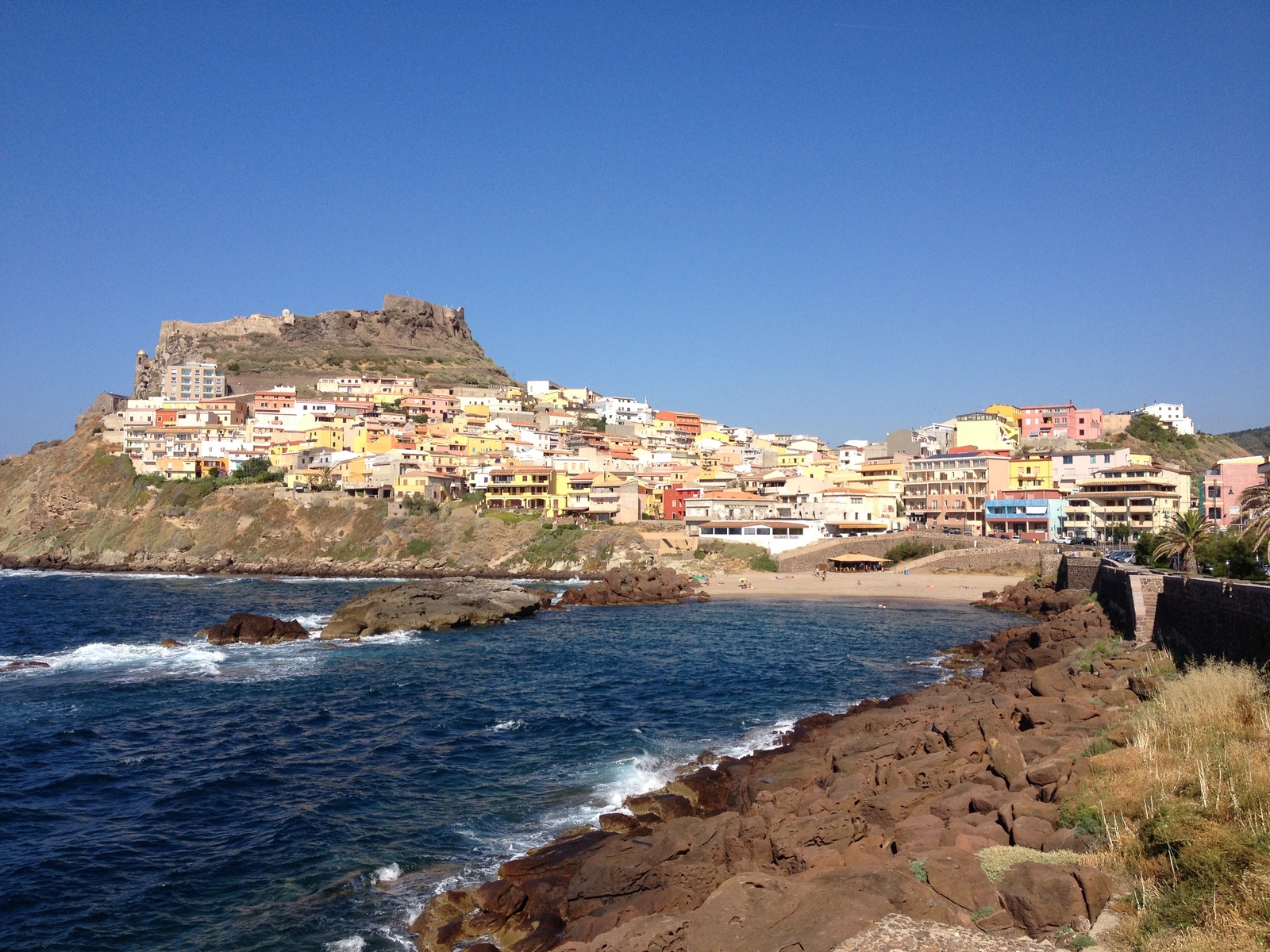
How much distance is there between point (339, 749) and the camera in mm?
21938

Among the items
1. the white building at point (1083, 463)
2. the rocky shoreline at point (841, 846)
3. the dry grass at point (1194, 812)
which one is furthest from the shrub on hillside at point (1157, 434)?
the dry grass at point (1194, 812)

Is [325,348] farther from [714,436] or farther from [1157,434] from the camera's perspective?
[1157,434]

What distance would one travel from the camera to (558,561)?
6769 centimetres

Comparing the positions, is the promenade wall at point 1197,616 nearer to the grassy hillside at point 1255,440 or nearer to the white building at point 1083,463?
the white building at point 1083,463

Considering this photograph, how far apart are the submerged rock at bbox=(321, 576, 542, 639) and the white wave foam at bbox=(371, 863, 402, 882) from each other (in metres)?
27.2

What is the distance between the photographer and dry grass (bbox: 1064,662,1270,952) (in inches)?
305

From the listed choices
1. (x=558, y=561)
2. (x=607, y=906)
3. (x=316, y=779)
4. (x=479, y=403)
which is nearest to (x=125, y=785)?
(x=316, y=779)

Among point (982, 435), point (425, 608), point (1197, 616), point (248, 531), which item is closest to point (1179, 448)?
point (982, 435)

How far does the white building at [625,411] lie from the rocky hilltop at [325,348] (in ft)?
75.1

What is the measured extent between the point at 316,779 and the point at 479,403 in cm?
10103

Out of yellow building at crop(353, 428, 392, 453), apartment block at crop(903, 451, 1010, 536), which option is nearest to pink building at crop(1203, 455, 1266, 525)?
apartment block at crop(903, 451, 1010, 536)

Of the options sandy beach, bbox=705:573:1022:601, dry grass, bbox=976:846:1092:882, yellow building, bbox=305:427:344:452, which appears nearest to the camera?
dry grass, bbox=976:846:1092:882

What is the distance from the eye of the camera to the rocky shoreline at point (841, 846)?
905 cm

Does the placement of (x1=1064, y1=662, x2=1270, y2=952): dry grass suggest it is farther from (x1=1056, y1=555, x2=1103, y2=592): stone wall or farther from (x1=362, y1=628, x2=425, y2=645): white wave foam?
(x1=362, y1=628, x2=425, y2=645): white wave foam
